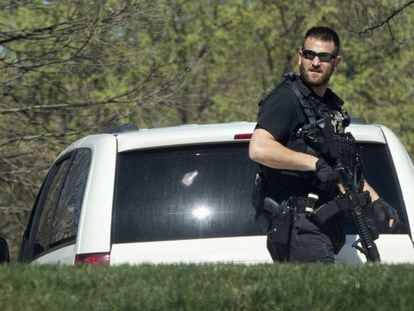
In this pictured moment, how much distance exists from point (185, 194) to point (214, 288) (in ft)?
4.78

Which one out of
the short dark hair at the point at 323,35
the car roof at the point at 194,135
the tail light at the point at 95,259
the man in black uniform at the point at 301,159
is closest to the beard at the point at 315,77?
the man in black uniform at the point at 301,159

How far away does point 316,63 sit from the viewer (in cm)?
661

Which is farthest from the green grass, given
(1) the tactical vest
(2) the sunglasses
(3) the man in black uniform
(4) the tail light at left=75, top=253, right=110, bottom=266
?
(2) the sunglasses

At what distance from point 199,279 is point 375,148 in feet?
6.28

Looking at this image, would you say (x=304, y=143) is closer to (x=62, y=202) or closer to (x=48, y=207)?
(x=62, y=202)

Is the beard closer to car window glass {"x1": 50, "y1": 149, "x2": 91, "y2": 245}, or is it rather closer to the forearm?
the forearm

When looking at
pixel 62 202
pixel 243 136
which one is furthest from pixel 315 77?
pixel 62 202

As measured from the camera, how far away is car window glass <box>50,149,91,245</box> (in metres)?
6.71

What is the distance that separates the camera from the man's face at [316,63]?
6.59 metres

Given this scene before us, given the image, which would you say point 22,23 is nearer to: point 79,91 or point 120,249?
point 79,91

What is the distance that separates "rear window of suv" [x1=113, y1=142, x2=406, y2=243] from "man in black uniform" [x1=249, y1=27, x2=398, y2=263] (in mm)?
171

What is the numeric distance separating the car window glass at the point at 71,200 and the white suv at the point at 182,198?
1cm

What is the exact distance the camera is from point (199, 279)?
521cm

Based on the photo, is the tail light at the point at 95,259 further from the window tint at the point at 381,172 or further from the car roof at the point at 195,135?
the window tint at the point at 381,172
